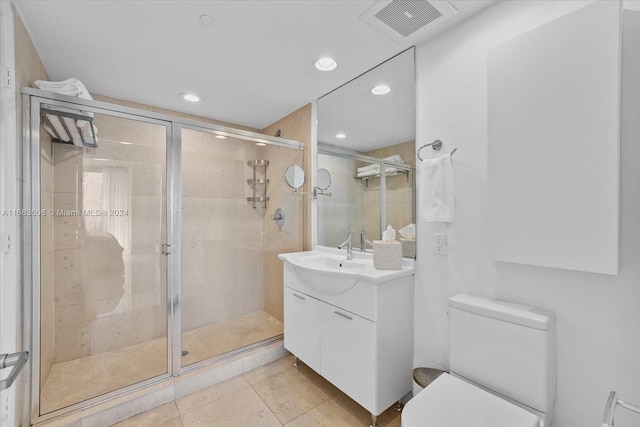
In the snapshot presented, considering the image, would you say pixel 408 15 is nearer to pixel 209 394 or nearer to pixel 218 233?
pixel 218 233

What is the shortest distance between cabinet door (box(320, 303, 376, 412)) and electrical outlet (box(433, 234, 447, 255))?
0.57m

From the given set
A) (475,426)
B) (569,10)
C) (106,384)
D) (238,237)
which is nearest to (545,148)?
(569,10)

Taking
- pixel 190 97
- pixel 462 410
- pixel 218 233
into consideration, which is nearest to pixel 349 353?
pixel 462 410

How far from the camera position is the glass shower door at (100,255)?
5.56 feet

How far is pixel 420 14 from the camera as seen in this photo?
142cm

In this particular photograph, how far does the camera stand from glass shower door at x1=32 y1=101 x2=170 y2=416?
169 centimetres

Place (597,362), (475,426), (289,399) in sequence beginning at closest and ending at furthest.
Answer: (475,426) → (597,362) → (289,399)

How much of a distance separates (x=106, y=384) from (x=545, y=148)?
9.30 ft

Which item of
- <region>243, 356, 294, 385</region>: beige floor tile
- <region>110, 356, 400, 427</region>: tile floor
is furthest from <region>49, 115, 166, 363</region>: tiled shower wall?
<region>243, 356, 294, 385</region>: beige floor tile

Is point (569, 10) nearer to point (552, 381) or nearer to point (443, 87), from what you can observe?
point (443, 87)

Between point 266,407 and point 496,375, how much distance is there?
1.36 metres

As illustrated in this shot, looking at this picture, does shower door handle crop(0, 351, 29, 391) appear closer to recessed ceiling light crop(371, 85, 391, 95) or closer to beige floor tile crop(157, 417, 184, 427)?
beige floor tile crop(157, 417, 184, 427)

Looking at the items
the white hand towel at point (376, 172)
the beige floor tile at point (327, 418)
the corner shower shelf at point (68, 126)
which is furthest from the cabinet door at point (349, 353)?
the corner shower shelf at point (68, 126)

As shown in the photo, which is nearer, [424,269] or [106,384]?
[424,269]
